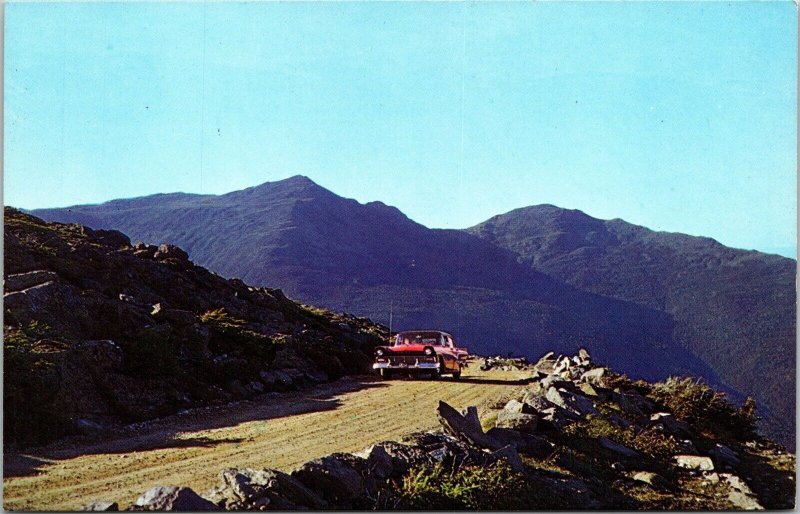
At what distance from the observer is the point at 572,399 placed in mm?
14062

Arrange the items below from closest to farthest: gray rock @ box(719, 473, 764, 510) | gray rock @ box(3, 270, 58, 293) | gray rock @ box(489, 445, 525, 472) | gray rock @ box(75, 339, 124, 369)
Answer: gray rock @ box(489, 445, 525, 472), gray rock @ box(719, 473, 764, 510), gray rock @ box(75, 339, 124, 369), gray rock @ box(3, 270, 58, 293)

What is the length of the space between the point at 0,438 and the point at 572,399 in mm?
10270

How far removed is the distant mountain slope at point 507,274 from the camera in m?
71.6

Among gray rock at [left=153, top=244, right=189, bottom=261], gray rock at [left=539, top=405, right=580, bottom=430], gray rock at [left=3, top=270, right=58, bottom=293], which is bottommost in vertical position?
gray rock at [left=539, top=405, right=580, bottom=430]

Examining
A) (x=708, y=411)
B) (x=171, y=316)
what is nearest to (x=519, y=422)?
(x=708, y=411)

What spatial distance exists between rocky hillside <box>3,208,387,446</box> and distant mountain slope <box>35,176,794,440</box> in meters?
20.7

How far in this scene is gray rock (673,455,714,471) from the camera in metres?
11.9

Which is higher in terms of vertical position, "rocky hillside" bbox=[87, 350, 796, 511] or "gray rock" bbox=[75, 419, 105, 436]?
"gray rock" bbox=[75, 419, 105, 436]

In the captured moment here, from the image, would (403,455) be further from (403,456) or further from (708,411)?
(708,411)

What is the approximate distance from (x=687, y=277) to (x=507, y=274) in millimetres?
27121

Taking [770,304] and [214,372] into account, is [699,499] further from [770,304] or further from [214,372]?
[770,304]

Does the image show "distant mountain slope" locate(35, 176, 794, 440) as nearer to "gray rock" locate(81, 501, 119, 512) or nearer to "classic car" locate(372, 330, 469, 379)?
"classic car" locate(372, 330, 469, 379)

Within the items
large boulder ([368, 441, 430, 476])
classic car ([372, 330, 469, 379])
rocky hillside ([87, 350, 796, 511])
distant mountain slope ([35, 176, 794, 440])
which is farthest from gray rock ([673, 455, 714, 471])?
distant mountain slope ([35, 176, 794, 440])

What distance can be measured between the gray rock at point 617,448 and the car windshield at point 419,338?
932 centimetres
